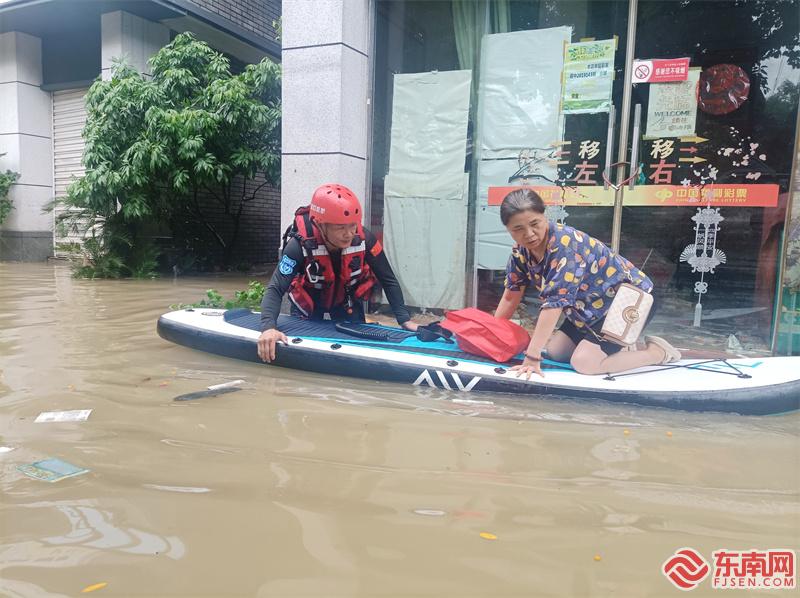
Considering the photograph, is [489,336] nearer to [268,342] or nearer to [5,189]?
[268,342]

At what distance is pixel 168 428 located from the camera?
2.88m

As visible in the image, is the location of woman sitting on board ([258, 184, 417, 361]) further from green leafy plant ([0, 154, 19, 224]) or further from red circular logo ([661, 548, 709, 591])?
green leafy plant ([0, 154, 19, 224])

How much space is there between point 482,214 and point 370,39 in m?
2.13

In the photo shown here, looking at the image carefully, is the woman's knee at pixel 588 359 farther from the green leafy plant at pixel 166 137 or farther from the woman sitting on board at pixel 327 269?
the green leafy plant at pixel 166 137

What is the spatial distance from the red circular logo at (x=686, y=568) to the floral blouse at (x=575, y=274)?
172cm

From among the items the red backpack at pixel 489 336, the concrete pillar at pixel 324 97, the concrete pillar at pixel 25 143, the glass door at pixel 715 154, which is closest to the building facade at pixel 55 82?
the concrete pillar at pixel 25 143

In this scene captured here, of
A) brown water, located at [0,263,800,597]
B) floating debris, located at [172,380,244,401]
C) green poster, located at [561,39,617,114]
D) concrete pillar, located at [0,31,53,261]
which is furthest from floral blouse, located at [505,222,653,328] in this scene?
concrete pillar, located at [0,31,53,261]

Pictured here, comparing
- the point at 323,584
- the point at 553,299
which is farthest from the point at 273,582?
the point at 553,299

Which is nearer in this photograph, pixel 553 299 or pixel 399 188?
pixel 553 299

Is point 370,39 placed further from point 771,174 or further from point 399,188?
point 771,174

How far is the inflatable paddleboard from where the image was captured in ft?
10.9

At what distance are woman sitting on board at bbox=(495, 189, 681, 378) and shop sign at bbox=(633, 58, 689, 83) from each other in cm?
Result: 224

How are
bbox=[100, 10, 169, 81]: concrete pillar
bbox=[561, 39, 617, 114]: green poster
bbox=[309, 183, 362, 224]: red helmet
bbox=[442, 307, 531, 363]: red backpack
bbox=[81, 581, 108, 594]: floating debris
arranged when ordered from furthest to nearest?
bbox=[100, 10, 169, 81]: concrete pillar < bbox=[561, 39, 617, 114]: green poster < bbox=[309, 183, 362, 224]: red helmet < bbox=[442, 307, 531, 363]: red backpack < bbox=[81, 581, 108, 594]: floating debris

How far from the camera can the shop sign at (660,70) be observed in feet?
16.4
